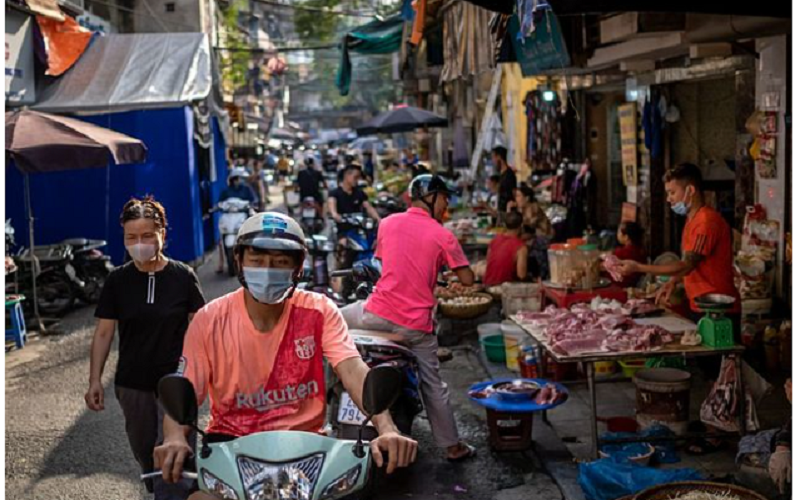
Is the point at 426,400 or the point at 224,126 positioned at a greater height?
the point at 224,126

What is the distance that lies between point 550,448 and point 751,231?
346 centimetres

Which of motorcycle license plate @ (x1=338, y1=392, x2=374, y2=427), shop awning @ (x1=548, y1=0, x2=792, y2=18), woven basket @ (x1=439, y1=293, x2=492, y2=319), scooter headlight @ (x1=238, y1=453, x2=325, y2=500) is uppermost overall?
shop awning @ (x1=548, y1=0, x2=792, y2=18)

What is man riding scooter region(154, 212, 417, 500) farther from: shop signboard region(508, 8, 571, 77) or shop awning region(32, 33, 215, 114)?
shop awning region(32, 33, 215, 114)

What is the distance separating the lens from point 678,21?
8.22m

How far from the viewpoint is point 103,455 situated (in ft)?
25.2

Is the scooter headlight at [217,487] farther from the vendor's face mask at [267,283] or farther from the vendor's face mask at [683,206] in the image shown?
the vendor's face mask at [683,206]

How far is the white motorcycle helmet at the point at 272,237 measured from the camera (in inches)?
156

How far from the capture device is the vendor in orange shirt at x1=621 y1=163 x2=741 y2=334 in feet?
24.1

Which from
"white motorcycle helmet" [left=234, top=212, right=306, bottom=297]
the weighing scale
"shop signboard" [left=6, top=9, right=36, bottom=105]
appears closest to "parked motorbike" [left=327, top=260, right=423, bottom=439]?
the weighing scale

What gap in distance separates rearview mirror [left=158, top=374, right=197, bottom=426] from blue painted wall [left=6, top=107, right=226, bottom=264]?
14053mm

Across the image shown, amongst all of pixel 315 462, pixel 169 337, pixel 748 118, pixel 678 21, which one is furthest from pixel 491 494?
pixel 748 118

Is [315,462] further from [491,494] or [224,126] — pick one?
[224,126]

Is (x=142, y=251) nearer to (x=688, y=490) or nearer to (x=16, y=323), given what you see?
(x=688, y=490)

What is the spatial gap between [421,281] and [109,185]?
1157 centimetres
